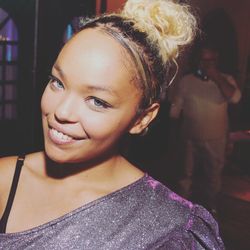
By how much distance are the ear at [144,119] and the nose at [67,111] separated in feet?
0.82

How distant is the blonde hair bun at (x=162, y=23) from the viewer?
1.26 m

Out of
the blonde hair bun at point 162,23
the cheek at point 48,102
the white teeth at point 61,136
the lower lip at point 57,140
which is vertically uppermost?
the blonde hair bun at point 162,23

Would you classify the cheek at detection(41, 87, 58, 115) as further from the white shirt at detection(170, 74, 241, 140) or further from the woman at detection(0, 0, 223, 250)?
the white shirt at detection(170, 74, 241, 140)

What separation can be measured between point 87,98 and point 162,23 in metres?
0.37

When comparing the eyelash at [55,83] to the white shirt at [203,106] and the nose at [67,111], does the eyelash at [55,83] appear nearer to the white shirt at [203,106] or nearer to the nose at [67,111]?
the nose at [67,111]

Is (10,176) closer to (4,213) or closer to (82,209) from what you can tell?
(4,213)

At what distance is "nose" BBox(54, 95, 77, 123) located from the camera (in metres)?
1.09

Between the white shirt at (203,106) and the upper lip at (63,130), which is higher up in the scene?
the upper lip at (63,130)

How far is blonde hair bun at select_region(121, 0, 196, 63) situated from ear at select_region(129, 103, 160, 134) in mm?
158

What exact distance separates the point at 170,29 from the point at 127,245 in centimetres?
68

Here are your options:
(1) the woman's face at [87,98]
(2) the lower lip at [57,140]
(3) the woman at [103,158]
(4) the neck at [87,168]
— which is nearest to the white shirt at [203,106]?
(3) the woman at [103,158]

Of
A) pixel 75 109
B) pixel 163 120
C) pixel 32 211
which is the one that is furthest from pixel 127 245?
pixel 163 120

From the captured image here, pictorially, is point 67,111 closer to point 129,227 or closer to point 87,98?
point 87,98

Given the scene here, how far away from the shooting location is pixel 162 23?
1.28 m
